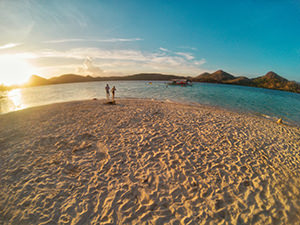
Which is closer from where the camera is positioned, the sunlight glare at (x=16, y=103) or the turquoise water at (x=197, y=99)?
the turquoise water at (x=197, y=99)

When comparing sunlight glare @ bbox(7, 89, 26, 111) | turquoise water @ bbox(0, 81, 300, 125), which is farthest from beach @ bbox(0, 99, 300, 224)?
sunlight glare @ bbox(7, 89, 26, 111)

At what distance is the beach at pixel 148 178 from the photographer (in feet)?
11.4

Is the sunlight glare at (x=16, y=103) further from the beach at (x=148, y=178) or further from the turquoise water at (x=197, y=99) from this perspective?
the beach at (x=148, y=178)

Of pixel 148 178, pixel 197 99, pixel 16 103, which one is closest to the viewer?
pixel 148 178

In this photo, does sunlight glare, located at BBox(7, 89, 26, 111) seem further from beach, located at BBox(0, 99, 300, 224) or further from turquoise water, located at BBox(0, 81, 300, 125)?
beach, located at BBox(0, 99, 300, 224)

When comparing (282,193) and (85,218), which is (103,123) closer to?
(85,218)

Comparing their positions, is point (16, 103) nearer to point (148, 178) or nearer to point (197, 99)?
point (148, 178)

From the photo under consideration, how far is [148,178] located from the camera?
4598mm

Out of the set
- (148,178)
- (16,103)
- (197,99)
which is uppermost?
(197,99)

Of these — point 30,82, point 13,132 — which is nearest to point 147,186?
point 13,132

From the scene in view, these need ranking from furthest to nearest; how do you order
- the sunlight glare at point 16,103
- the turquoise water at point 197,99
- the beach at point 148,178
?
1. the sunlight glare at point 16,103
2. the turquoise water at point 197,99
3. the beach at point 148,178

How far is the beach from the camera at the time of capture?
3479 millimetres

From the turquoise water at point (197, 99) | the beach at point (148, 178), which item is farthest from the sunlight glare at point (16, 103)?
the beach at point (148, 178)

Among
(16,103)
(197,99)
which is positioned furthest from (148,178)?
(16,103)
